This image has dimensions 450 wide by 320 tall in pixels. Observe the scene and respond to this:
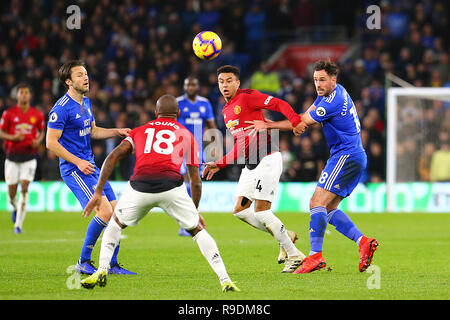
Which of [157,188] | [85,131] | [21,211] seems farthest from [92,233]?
[21,211]

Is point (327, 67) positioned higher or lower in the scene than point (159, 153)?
higher

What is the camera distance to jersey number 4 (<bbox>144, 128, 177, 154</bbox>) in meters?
7.14

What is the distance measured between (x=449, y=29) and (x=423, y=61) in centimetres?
203

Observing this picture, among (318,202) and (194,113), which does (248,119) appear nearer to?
(318,202)

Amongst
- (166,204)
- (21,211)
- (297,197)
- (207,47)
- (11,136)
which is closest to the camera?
(166,204)

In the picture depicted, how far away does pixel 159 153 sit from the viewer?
715cm

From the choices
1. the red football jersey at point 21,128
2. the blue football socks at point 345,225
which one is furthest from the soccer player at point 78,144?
the red football jersey at point 21,128

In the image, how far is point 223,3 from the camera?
85.7ft

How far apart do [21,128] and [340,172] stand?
8.28 metres

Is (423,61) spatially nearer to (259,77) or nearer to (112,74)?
(259,77)

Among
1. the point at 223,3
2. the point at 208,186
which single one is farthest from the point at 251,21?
the point at 208,186

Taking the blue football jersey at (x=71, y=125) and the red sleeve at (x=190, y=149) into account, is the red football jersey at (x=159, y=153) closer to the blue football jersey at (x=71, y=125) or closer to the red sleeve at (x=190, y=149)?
the red sleeve at (x=190, y=149)

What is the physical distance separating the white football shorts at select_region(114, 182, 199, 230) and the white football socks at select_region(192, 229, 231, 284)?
5.3 inches
